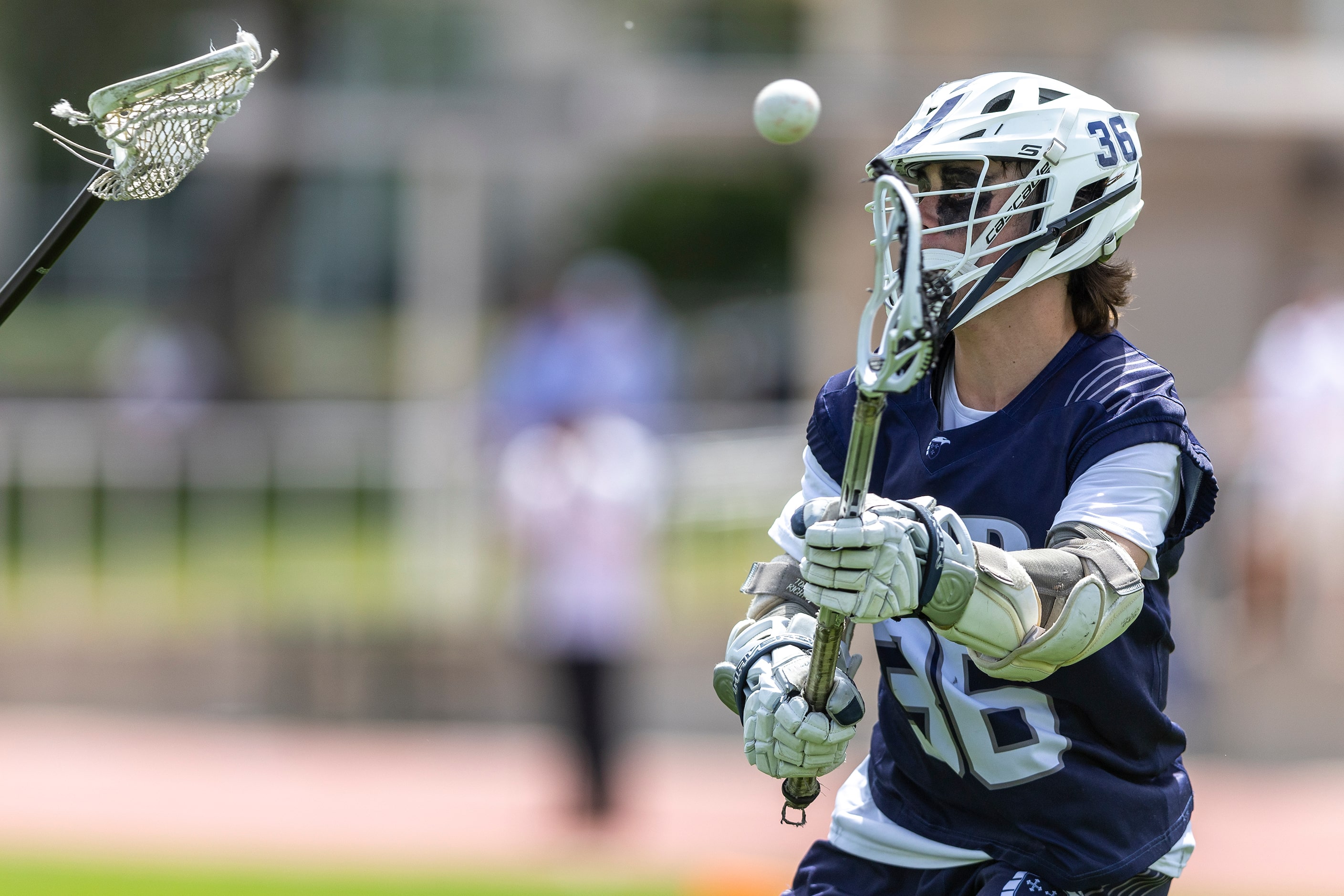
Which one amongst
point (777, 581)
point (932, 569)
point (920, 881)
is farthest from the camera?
point (777, 581)

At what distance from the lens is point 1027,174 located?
10.1 ft

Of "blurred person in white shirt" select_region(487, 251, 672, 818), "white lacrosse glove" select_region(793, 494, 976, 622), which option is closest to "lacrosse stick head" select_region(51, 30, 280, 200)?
"white lacrosse glove" select_region(793, 494, 976, 622)

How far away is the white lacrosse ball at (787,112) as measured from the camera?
134 inches

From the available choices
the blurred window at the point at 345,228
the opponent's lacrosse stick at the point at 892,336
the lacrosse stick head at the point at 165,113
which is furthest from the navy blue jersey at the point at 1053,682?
the blurred window at the point at 345,228

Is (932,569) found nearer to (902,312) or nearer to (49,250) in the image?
(902,312)

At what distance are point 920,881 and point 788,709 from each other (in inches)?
22.3

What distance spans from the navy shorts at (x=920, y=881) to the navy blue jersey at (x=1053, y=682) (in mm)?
39

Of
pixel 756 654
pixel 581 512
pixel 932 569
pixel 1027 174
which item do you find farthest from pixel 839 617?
pixel 581 512

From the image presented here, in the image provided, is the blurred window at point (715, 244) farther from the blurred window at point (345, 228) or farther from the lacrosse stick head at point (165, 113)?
the lacrosse stick head at point (165, 113)

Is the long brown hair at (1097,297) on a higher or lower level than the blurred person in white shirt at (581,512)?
lower

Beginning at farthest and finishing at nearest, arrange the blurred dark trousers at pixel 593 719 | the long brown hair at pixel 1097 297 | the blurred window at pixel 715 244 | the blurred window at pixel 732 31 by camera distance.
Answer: the blurred window at pixel 732 31
the blurred window at pixel 715 244
the blurred dark trousers at pixel 593 719
the long brown hair at pixel 1097 297

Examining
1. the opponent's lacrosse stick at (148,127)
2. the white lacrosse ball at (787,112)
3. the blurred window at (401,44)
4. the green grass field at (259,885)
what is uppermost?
the blurred window at (401,44)

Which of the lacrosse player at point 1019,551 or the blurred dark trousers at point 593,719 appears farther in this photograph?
the blurred dark trousers at point 593,719

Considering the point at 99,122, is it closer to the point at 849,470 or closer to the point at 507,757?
the point at 849,470
